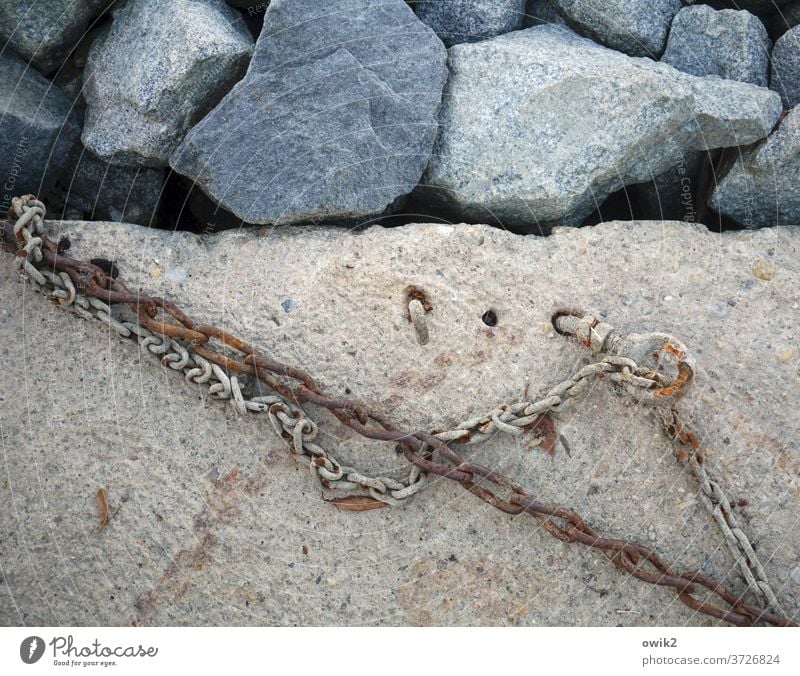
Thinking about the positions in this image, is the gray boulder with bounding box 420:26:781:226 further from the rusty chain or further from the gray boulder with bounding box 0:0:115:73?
the gray boulder with bounding box 0:0:115:73

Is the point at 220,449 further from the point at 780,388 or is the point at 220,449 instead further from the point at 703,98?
the point at 703,98

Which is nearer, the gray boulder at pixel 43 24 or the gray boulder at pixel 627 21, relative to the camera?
the gray boulder at pixel 43 24

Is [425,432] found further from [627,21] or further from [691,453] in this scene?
[627,21]

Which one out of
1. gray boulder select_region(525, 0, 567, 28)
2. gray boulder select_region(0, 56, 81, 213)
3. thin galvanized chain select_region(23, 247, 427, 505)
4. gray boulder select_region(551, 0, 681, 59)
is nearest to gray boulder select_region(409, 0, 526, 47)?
gray boulder select_region(525, 0, 567, 28)

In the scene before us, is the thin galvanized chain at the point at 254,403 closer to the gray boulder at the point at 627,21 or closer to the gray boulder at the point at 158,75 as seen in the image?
the gray boulder at the point at 158,75

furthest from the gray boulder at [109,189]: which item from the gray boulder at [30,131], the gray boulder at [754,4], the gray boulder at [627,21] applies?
the gray boulder at [754,4]
